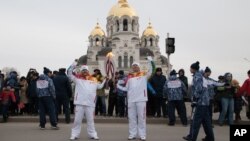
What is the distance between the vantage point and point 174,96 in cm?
1515

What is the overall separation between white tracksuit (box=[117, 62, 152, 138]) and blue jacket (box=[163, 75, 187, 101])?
3.39m

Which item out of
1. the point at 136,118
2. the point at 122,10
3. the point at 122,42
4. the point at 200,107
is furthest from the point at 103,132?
the point at 122,10

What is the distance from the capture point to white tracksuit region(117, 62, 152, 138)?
11.7 metres

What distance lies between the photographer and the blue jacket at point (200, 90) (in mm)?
10930

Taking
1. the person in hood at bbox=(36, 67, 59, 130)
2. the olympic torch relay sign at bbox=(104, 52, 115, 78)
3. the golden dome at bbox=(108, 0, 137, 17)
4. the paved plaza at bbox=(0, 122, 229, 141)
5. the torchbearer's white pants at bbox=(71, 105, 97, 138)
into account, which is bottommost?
the paved plaza at bbox=(0, 122, 229, 141)

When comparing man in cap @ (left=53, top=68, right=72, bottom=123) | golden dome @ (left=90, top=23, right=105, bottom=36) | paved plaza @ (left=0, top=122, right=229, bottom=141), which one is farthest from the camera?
golden dome @ (left=90, top=23, right=105, bottom=36)

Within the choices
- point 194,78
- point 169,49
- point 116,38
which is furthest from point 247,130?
point 116,38

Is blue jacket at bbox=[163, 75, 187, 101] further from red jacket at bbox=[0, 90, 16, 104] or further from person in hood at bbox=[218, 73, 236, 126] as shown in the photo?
red jacket at bbox=[0, 90, 16, 104]

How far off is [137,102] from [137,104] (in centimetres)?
5

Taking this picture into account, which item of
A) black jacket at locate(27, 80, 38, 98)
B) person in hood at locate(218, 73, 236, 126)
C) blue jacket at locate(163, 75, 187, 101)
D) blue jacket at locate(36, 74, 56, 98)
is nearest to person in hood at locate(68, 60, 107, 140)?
blue jacket at locate(36, 74, 56, 98)

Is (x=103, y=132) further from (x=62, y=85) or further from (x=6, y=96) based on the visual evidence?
(x=6, y=96)

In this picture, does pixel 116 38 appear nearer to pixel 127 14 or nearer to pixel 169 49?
pixel 127 14

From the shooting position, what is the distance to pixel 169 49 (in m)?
18.7

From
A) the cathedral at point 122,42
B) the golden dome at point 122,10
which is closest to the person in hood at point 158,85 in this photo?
the cathedral at point 122,42
